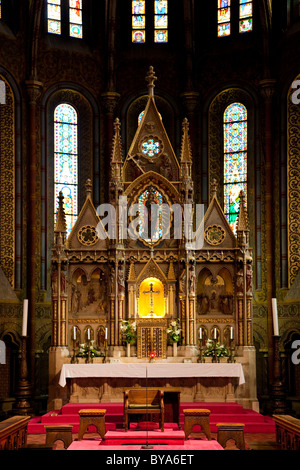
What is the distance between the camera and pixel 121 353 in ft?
68.4

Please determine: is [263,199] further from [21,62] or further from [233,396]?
[21,62]

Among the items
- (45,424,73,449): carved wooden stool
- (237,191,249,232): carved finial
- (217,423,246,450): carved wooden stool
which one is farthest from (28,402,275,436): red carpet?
(237,191,249,232): carved finial

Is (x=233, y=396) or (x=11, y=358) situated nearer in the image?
(x=233, y=396)

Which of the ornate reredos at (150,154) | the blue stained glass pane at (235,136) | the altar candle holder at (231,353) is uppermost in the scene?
the blue stained glass pane at (235,136)

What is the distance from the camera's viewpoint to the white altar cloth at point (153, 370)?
1959 cm

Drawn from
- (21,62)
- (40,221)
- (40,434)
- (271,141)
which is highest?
(21,62)

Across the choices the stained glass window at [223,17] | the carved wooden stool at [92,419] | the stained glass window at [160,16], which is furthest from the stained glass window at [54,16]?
the carved wooden stool at [92,419]

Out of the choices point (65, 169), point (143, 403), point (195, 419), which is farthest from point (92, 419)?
point (65, 169)

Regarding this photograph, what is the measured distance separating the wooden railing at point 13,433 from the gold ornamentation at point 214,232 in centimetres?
869

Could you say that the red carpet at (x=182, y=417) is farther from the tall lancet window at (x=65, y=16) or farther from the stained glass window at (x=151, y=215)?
the tall lancet window at (x=65, y=16)

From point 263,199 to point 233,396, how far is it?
6.80m
